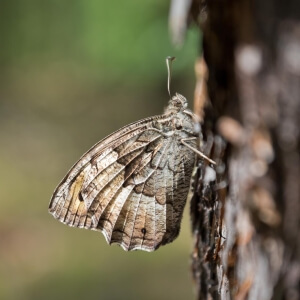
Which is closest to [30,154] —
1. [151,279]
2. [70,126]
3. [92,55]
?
[70,126]

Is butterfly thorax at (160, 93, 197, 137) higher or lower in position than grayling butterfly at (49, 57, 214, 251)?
higher

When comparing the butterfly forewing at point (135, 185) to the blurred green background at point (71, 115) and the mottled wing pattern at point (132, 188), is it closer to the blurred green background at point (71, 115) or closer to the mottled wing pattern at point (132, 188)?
the mottled wing pattern at point (132, 188)

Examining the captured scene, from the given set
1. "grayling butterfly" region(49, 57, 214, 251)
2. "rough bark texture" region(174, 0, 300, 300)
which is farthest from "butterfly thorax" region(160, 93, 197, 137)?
"rough bark texture" region(174, 0, 300, 300)

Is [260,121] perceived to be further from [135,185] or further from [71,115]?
[71,115]

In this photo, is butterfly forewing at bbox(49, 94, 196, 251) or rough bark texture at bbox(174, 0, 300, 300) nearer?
rough bark texture at bbox(174, 0, 300, 300)

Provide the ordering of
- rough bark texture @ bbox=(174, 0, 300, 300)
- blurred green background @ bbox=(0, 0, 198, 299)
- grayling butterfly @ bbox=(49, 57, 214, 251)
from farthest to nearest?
blurred green background @ bbox=(0, 0, 198, 299), grayling butterfly @ bbox=(49, 57, 214, 251), rough bark texture @ bbox=(174, 0, 300, 300)

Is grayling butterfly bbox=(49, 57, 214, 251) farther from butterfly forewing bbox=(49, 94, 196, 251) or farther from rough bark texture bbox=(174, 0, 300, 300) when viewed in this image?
rough bark texture bbox=(174, 0, 300, 300)

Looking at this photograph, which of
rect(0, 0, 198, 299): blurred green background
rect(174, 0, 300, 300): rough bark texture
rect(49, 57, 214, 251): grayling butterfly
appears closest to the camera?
rect(174, 0, 300, 300): rough bark texture

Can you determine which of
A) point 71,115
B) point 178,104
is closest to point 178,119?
point 178,104

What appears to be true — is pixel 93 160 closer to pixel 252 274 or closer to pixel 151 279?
pixel 252 274
